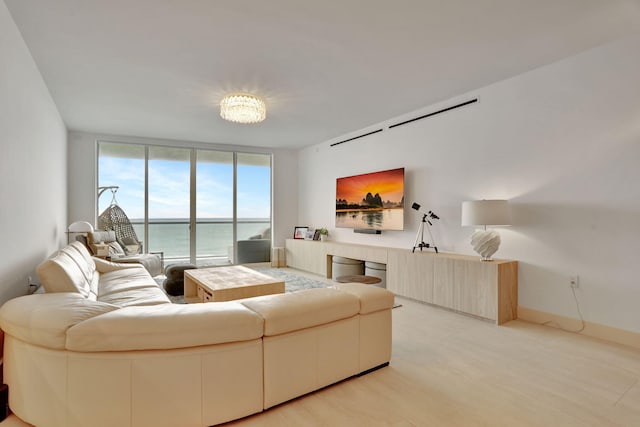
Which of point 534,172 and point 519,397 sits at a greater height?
point 534,172

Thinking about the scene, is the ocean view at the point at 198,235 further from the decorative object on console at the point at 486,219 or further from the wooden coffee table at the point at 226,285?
the decorative object on console at the point at 486,219

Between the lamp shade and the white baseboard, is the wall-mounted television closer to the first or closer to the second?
the lamp shade

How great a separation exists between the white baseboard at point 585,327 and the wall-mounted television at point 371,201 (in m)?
1.86

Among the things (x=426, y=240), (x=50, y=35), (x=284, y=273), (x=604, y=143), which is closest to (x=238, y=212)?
(x=284, y=273)

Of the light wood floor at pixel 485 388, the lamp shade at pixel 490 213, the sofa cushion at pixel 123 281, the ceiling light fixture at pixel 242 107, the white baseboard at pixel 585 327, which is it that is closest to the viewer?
the light wood floor at pixel 485 388

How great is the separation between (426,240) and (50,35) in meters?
4.41

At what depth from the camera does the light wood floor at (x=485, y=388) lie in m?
1.77

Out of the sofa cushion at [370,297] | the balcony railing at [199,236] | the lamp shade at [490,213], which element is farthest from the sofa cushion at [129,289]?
the lamp shade at [490,213]

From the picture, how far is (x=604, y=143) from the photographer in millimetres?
2928

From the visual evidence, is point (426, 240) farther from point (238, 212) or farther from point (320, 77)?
point (238, 212)

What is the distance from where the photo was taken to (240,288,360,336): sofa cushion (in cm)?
178

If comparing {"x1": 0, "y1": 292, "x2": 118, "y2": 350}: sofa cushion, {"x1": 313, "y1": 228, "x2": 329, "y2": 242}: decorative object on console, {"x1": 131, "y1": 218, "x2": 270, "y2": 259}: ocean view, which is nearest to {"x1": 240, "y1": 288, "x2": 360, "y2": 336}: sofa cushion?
{"x1": 0, "y1": 292, "x2": 118, "y2": 350}: sofa cushion

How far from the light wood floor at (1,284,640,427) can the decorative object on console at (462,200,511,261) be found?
0.87 m

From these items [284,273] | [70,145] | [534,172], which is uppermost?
[70,145]
